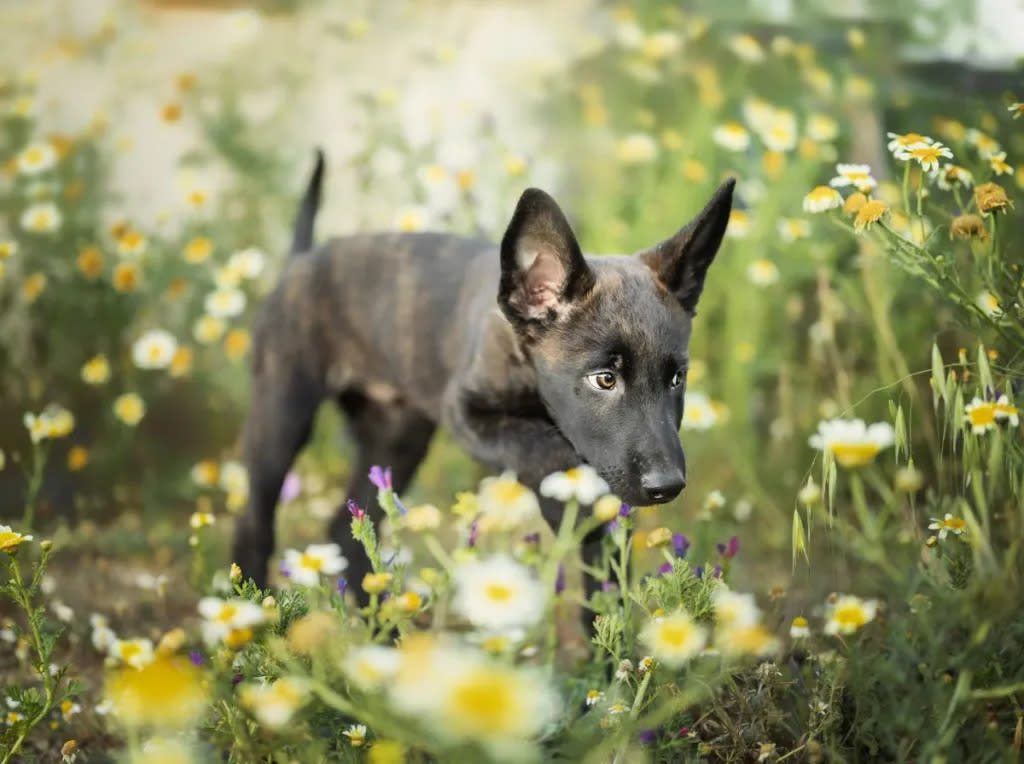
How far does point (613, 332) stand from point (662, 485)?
0.42 metres

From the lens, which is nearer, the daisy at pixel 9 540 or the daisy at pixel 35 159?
the daisy at pixel 9 540

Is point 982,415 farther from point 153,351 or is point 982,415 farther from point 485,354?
point 153,351

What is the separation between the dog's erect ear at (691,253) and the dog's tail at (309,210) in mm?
1530

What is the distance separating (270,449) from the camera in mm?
3512

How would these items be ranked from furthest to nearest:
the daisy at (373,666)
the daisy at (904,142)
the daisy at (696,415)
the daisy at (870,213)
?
the daisy at (696,415) → the daisy at (904,142) → the daisy at (870,213) → the daisy at (373,666)

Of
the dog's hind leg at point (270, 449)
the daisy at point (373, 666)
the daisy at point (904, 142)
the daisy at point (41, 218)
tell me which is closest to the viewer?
the daisy at point (373, 666)

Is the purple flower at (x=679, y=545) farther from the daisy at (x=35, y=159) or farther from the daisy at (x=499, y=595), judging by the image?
the daisy at (x=35, y=159)

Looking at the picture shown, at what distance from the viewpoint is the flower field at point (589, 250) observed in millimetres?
1860

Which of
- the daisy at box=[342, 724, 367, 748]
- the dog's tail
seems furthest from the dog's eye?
the dog's tail

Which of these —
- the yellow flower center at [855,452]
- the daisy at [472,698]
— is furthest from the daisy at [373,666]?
the yellow flower center at [855,452]

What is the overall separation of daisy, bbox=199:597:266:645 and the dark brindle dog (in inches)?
40.9

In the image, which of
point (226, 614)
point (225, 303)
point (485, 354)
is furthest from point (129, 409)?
point (226, 614)

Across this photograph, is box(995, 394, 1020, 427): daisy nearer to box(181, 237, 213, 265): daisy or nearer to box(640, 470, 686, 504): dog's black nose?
box(640, 470, 686, 504): dog's black nose

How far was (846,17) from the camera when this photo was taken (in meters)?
4.74
